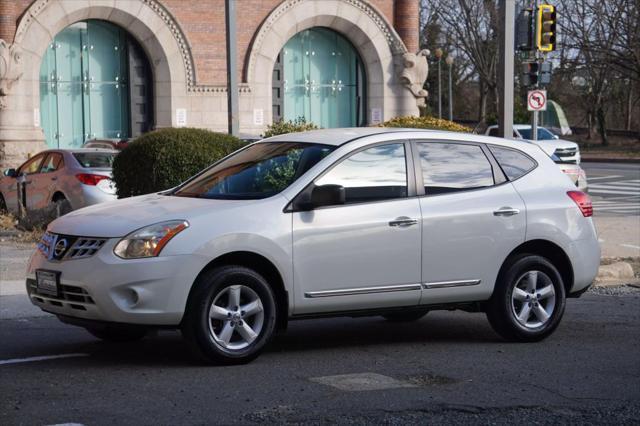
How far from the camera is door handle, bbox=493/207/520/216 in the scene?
878cm

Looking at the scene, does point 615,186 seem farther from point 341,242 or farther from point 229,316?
point 229,316

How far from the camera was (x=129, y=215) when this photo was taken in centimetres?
782

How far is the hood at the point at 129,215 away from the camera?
7598mm

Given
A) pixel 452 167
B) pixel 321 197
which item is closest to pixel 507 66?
pixel 452 167

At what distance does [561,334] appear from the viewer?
9492 millimetres

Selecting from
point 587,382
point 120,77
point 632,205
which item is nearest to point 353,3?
point 120,77

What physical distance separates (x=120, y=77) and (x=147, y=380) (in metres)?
23.7

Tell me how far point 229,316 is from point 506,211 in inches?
98.8

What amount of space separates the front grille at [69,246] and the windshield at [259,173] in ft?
3.67

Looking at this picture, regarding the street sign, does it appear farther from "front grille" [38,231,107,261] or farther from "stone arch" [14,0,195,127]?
"front grille" [38,231,107,261]

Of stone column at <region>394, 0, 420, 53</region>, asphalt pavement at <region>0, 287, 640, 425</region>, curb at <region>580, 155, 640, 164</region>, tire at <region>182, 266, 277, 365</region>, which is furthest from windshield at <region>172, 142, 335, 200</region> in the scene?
curb at <region>580, 155, 640, 164</region>

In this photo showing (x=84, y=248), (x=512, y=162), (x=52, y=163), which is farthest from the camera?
(x=52, y=163)

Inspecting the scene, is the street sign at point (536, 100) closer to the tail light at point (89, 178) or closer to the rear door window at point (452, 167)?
the tail light at point (89, 178)

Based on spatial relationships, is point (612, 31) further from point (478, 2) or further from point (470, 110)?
point (470, 110)
